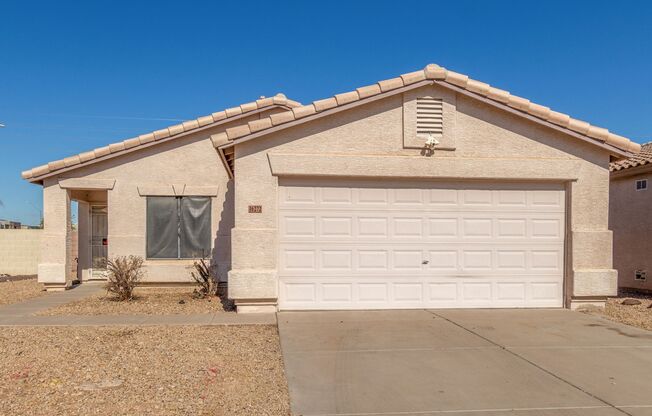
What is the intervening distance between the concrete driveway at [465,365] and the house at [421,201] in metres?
A: 0.83

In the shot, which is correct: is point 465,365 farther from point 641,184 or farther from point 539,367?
point 641,184

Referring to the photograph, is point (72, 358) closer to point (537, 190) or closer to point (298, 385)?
point (298, 385)

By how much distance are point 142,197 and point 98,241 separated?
10.5ft

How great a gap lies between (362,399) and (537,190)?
21.5 ft

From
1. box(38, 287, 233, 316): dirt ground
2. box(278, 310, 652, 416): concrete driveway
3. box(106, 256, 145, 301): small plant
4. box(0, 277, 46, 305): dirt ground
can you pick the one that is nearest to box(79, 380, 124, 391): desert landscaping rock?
box(278, 310, 652, 416): concrete driveway

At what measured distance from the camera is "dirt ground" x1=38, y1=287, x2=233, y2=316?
971 cm

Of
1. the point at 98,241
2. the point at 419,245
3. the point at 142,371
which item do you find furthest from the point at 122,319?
the point at 98,241

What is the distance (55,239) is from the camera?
13.1 metres

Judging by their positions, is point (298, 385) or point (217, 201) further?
point (217, 201)

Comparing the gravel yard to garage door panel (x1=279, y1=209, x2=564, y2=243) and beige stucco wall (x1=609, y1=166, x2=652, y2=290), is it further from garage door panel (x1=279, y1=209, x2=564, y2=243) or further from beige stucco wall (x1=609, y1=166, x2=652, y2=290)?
beige stucco wall (x1=609, y1=166, x2=652, y2=290)

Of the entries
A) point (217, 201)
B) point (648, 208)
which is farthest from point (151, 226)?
point (648, 208)

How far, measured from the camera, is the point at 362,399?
16.1 feet

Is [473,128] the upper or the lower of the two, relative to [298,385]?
upper

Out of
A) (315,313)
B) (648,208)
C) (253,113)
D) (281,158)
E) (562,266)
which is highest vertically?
(253,113)
